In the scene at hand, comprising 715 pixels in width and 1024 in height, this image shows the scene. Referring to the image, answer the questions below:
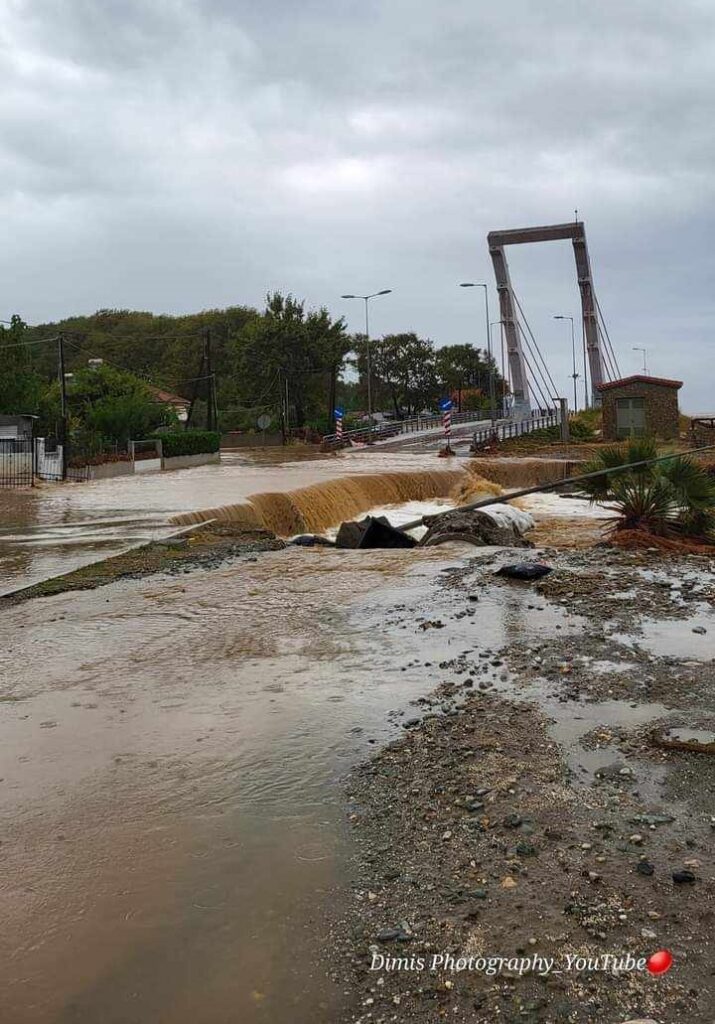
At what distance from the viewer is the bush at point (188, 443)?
39688mm

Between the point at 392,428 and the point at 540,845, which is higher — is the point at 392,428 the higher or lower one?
the higher one

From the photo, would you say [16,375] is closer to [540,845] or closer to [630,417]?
[630,417]

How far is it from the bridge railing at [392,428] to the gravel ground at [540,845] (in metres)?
42.9

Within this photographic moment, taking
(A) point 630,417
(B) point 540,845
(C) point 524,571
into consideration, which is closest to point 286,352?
(A) point 630,417

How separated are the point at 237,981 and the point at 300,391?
6276 cm

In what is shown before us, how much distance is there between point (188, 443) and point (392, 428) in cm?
2055

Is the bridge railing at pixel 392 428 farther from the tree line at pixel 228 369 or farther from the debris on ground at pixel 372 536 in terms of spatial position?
the debris on ground at pixel 372 536

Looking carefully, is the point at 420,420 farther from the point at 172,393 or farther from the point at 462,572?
the point at 462,572

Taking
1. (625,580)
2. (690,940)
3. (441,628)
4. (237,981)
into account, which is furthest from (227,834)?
(625,580)

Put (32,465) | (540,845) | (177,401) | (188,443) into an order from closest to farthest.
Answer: (540,845)
(32,465)
(188,443)
(177,401)

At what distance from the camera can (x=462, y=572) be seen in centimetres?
1123

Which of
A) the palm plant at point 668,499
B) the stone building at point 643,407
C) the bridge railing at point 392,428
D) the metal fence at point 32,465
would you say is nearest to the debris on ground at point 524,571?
the palm plant at point 668,499

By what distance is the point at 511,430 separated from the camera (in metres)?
48.7

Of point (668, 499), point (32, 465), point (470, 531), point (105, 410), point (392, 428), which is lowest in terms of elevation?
point (470, 531)
